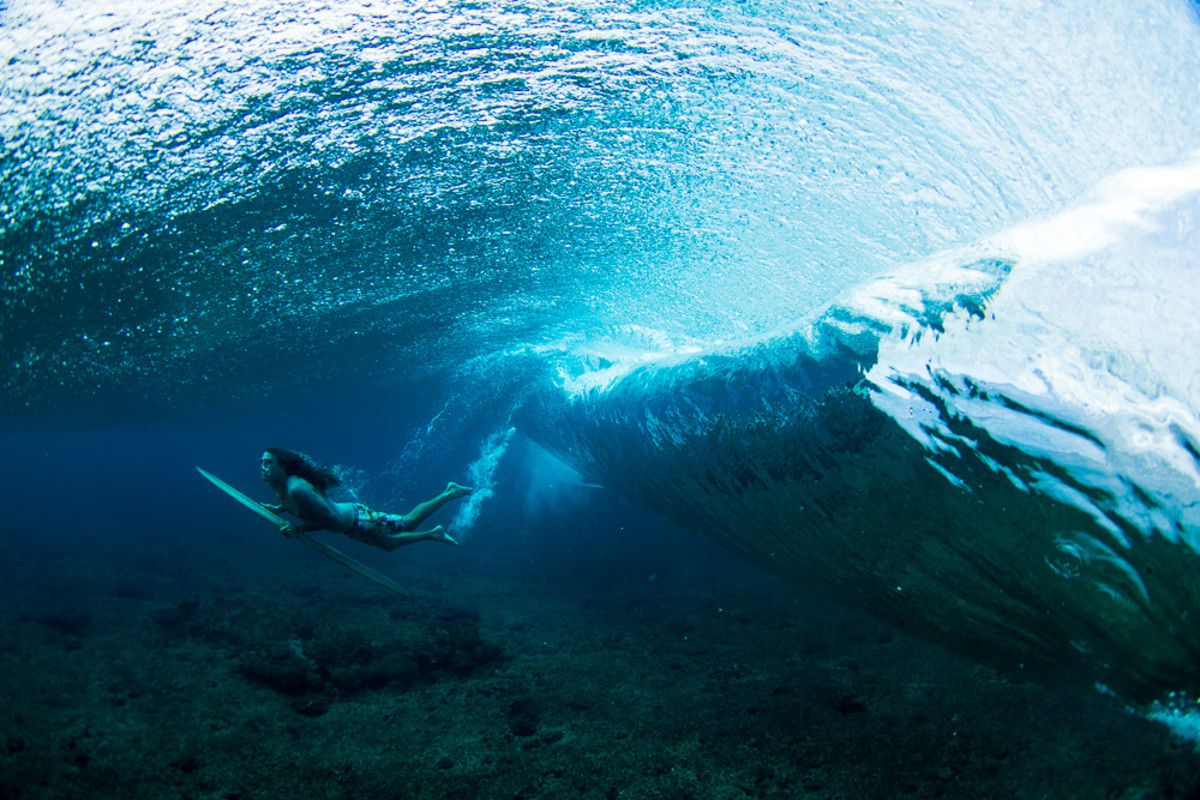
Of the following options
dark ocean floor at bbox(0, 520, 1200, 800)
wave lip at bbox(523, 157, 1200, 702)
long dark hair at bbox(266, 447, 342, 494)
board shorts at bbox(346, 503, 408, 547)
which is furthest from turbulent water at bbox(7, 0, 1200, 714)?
board shorts at bbox(346, 503, 408, 547)

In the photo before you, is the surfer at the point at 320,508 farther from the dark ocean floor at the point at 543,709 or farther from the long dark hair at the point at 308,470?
the dark ocean floor at the point at 543,709

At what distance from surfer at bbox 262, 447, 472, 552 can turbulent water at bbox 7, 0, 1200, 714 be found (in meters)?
3.05

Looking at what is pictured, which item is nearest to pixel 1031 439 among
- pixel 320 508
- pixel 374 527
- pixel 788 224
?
pixel 788 224

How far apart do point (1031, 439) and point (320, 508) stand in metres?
5.29

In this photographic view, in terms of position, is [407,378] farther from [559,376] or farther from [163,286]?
[163,286]

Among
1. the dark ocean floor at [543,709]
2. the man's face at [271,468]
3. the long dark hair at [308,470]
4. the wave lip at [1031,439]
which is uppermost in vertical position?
the wave lip at [1031,439]

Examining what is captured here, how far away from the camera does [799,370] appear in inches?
143

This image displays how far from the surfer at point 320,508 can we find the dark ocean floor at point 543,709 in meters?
1.28

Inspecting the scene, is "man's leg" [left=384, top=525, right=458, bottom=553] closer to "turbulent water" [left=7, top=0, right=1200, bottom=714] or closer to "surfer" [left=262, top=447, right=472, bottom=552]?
"surfer" [left=262, top=447, right=472, bottom=552]

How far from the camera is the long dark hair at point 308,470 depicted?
15.3 feet

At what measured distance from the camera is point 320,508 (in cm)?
466

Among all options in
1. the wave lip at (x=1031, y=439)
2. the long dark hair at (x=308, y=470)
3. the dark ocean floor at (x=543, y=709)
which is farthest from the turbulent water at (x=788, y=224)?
the long dark hair at (x=308, y=470)

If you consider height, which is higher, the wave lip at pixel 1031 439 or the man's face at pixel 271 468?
the wave lip at pixel 1031 439

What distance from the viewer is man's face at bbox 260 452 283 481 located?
4426 mm
